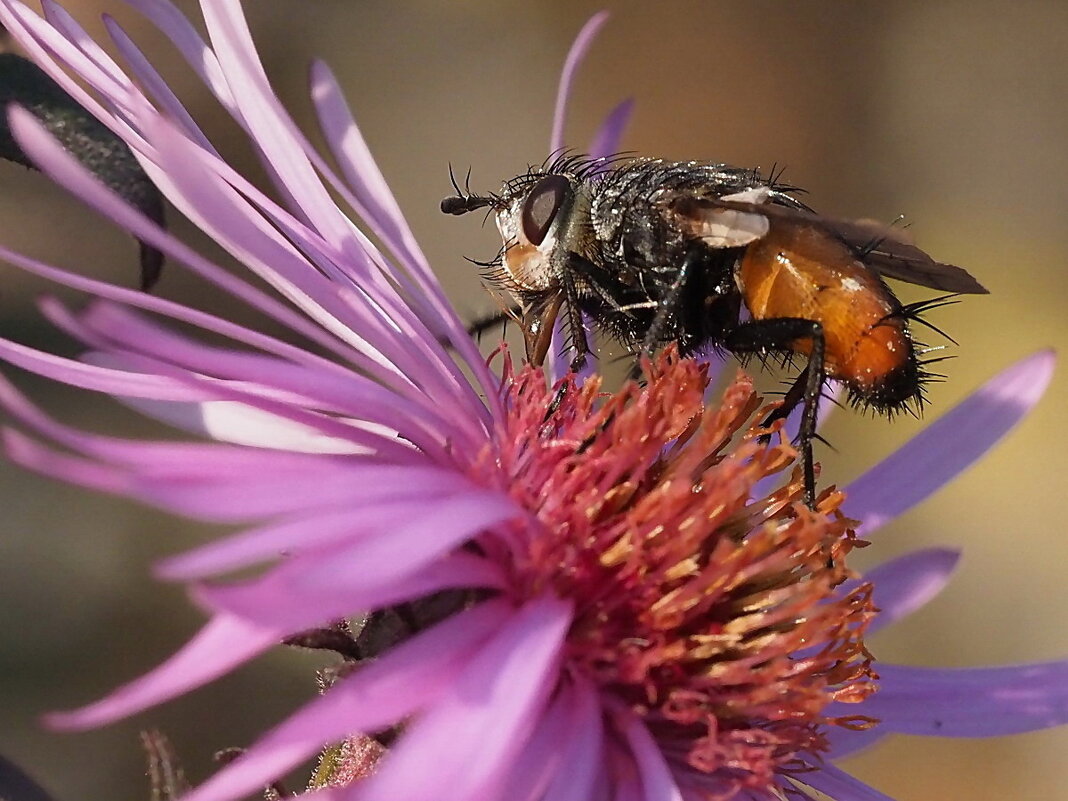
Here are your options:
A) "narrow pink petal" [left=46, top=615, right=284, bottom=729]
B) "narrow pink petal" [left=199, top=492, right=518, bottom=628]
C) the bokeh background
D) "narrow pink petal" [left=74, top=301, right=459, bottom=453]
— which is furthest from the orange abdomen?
the bokeh background

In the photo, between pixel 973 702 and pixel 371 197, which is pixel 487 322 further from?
pixel 973 702

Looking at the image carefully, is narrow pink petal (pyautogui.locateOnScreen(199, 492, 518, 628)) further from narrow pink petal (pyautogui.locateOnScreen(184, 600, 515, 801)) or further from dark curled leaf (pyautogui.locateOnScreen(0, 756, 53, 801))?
dark curled leaf (pyautogui.locateOnScreen(0, 756, 53, 801))

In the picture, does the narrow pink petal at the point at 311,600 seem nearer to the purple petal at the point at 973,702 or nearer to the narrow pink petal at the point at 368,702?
the narrow pink petal at the point at 368,702

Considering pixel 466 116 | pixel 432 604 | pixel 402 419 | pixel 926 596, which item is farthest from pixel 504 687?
pixel 466 116

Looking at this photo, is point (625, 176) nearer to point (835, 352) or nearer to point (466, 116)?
point (835, 352)

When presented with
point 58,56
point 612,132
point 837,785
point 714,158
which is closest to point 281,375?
point 58,56

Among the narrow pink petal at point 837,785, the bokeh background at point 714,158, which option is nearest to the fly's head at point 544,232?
the narrow pink petal at point 837,785

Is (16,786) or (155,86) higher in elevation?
(155,86)
